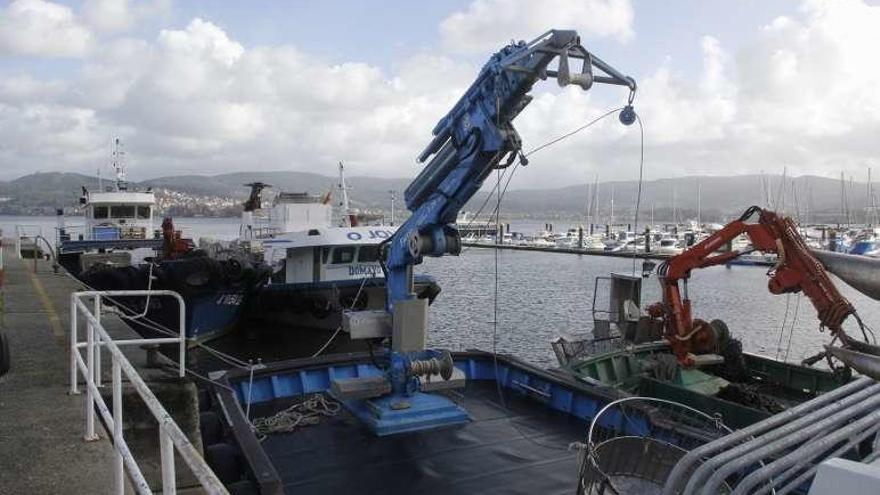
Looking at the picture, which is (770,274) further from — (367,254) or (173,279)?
(173,279)

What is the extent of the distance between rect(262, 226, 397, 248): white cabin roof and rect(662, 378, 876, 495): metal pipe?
51.1 ft

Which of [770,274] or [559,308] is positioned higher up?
[770,274]

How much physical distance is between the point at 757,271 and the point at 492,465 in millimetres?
54686

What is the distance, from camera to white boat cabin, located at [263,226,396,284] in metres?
19.0

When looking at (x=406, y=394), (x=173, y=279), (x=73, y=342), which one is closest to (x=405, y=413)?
(x=406, y=394)

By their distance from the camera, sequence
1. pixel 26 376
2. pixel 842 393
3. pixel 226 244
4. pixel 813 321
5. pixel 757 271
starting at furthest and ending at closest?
pixel 757 271
pixel 813 321
pixel 226 244
pixel 26 376
pixel 842 393

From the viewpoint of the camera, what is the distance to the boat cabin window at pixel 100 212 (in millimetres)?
26812

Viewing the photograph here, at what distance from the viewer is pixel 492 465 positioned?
6.56m

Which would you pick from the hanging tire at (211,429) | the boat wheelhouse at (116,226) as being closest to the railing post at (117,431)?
the hanging tire at (211,429)

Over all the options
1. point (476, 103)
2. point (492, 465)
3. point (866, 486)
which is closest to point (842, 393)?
point (866, 486)

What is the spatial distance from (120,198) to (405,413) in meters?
23.6

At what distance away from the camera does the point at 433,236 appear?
7480 millimetres

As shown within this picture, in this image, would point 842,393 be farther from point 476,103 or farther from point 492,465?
point 476,103

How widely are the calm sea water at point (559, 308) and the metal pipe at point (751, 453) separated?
9.91 m
